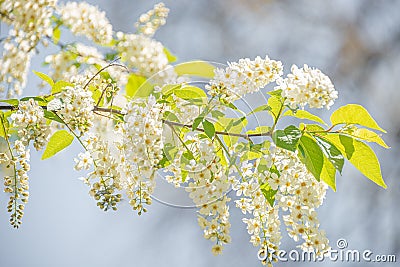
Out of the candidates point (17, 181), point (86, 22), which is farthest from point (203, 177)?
point (86, 22)

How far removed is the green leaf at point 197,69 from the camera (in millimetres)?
→ 628

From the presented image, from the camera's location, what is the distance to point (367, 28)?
3516mm

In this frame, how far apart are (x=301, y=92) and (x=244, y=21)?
9.53 ft

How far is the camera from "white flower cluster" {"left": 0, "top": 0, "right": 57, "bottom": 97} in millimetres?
783

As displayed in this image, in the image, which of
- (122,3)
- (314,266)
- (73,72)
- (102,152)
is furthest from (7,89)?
(314,266)

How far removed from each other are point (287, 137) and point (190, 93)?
0.47 feet

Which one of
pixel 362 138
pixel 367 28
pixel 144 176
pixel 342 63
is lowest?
pixel 144 176

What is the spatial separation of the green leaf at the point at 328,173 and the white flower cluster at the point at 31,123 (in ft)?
1.27

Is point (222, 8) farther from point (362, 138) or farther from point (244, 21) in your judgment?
point (362, 138)

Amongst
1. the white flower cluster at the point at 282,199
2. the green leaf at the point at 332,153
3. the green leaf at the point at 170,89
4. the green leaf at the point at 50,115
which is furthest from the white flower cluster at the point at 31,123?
the green leaf at the point at 332,153

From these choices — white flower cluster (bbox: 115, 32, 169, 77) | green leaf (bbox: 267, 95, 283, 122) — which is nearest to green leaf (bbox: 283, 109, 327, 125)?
green leaf (bbox: 267, 95, 283, 122)

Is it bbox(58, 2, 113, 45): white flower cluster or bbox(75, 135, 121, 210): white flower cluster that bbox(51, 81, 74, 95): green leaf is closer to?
bbox(75, 135, 121, 210): white flower cluster

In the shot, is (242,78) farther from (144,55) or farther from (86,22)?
(86,22)

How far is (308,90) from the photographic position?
65 cm
